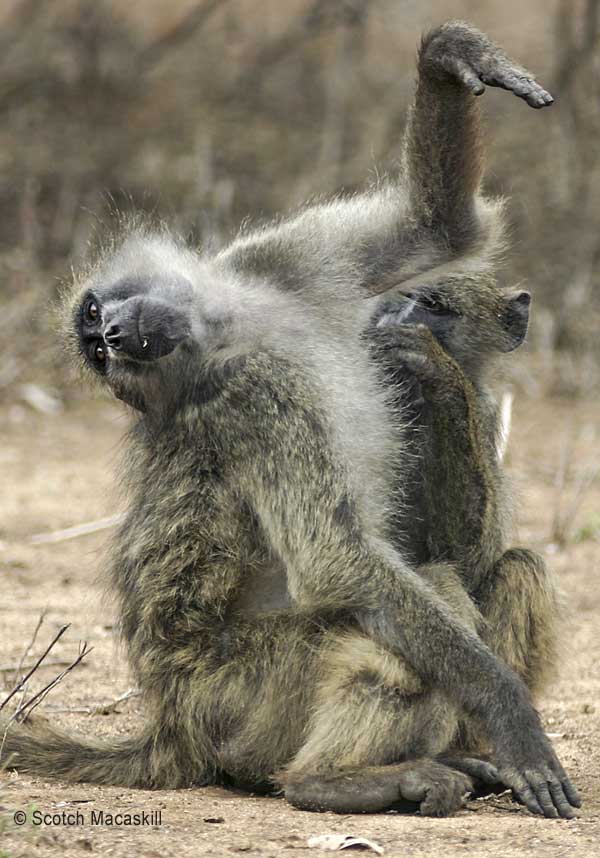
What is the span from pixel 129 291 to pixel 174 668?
1.01 meters

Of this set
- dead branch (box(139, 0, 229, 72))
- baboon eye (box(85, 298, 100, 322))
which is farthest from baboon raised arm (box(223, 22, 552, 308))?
dead branch (box(139, 0, 229, 72))

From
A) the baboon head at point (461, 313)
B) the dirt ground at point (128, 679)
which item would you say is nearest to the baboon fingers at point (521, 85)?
the baboon head at point (461, 313)

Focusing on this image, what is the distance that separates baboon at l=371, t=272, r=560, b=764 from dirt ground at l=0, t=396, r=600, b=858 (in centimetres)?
25

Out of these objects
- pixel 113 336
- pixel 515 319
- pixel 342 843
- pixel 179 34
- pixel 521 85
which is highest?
pixel 179 34

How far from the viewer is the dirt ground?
2896mm

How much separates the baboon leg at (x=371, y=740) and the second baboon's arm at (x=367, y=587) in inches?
2.3

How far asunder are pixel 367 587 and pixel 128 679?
Result: 1.35 metres

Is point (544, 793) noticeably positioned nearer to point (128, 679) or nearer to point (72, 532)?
point (128, 679)

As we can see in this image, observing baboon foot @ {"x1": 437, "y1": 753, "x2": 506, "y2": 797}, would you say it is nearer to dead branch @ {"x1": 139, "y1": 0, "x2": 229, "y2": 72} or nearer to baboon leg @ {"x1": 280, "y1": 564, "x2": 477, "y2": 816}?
baboon leg @ {"x1": 280, "y1": 564, "x2": 477, "y2": 816}

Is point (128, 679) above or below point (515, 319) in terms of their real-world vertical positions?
below

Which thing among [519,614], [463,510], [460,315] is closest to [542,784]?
[519,614]

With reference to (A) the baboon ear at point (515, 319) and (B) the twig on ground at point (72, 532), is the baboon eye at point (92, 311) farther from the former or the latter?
(B) the twig on ground at point (72, 532)

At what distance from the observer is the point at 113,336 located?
3607 millimetres

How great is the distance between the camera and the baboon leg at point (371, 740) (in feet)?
10.6
